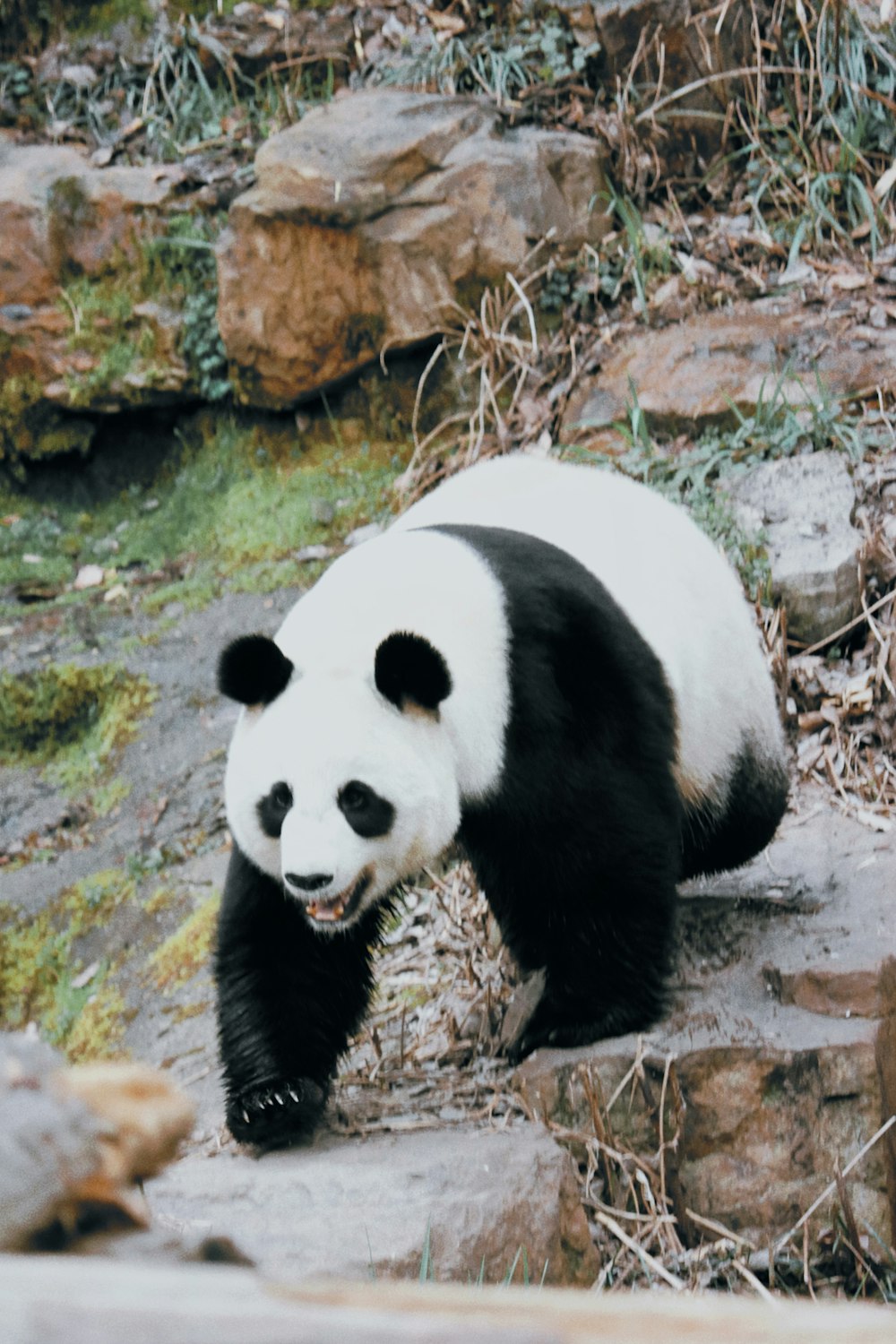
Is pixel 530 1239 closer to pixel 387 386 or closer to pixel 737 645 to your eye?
pixel 737 645

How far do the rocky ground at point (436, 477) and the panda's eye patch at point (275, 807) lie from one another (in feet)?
2.67

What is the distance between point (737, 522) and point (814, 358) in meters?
1.10

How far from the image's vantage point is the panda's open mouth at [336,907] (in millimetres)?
3371

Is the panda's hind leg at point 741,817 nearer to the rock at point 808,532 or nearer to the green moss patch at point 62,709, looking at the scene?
the rock at point 808,532

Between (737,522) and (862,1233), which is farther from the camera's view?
(737,522)

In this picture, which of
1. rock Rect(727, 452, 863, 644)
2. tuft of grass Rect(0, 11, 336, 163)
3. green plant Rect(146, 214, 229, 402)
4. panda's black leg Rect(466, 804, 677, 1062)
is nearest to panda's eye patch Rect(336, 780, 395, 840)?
panda's black leg Rect(466, 804, 677, 1062)

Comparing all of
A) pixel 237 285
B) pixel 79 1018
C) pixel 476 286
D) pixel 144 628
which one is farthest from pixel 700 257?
pixel 79 1018

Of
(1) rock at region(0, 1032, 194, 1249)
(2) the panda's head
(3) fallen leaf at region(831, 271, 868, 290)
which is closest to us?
(1) rock at region(0, 1032, 194, 1249)

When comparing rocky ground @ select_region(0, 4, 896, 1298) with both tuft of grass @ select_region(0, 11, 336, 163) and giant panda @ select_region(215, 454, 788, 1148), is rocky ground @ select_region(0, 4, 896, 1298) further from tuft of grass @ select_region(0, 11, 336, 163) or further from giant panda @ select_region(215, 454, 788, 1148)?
giant panda @ select_region(215, 454, 788, 1148)

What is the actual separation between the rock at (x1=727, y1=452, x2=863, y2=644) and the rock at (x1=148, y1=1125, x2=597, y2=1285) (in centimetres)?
276

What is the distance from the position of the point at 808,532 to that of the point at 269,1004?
10.4ft

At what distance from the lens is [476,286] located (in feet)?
24.3

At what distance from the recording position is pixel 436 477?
7.31m

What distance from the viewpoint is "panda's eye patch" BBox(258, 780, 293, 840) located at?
3361 millimetres
